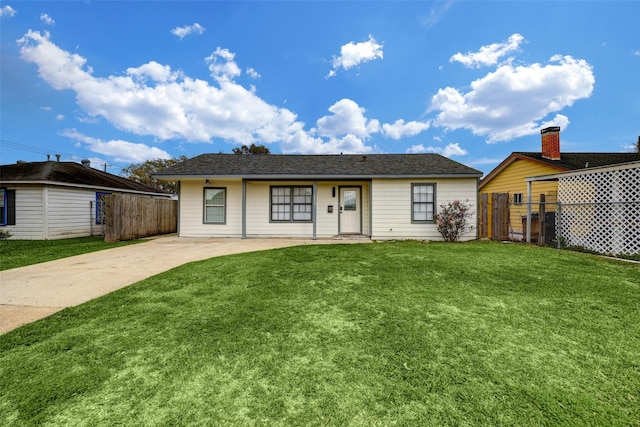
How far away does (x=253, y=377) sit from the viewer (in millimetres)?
2256

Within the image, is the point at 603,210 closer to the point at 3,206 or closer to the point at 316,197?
the point at 316,197

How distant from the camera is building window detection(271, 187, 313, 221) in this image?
11910 millimetres

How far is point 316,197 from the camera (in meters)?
11.8

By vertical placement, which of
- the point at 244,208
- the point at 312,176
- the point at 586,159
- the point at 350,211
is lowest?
the point at 350,211

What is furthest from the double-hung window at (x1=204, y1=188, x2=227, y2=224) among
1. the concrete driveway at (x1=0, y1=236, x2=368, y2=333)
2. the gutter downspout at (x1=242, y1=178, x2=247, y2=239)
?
the concrete driveway at (x1=0, y1=236, x2=368, y2=333)

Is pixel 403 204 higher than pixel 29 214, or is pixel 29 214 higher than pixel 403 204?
pixel 403 204

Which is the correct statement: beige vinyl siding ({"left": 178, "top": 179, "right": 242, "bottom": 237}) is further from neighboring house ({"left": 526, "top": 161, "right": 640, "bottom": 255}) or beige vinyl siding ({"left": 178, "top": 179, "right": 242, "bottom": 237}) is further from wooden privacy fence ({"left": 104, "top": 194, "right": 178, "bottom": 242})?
neighboring house ({"left": 526, "top": 161, "right": 640, "bottom": 255})

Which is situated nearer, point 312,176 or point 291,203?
point 312,176

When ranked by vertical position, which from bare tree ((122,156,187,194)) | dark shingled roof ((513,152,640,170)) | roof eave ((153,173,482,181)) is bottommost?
roof eave ((153,173,482,181))

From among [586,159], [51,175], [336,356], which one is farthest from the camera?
[586,159]

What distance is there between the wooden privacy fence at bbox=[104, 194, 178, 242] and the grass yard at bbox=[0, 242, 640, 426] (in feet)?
27.4

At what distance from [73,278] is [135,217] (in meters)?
7.39

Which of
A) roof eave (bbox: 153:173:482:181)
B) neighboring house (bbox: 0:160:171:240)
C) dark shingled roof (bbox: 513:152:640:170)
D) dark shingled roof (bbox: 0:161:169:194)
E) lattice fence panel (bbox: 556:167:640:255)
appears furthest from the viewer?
dark shingled roof (bbox: 513:152:640:170)

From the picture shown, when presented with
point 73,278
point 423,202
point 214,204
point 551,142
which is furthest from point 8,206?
point 551,142
